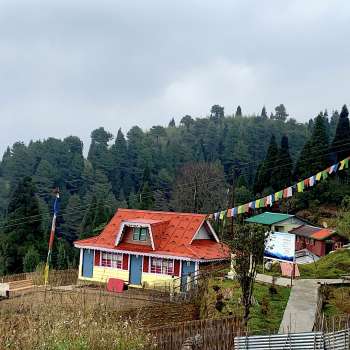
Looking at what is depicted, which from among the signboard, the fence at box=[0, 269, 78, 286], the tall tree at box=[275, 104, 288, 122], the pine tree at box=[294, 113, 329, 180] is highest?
the tall tree at box=[275, 104, 288, 122]

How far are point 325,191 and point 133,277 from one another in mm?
25701

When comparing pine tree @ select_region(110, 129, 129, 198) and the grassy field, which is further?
pine tree @ select_region(110, 129, 129, 198)

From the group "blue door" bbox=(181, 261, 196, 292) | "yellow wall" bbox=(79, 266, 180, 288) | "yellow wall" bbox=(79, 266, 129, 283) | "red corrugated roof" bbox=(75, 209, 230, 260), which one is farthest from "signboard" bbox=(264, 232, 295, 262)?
"yellow wall" bbox=(79, 266, 129, 283)

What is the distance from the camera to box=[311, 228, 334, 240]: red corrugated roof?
125 feet

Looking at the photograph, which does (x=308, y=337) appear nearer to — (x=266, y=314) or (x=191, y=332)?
(x=191, y=332)

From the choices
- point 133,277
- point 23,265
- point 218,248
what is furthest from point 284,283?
point 23,265

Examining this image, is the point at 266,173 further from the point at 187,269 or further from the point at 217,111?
the point at 217,111

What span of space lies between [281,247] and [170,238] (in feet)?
39.0

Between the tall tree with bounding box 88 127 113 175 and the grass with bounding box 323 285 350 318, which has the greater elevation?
the tall tree with bounding box 88 127 113 175

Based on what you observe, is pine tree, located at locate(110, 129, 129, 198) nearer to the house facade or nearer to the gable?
the house facade

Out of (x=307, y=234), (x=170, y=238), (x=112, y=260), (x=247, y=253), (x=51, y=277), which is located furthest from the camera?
(x=307, y=234)

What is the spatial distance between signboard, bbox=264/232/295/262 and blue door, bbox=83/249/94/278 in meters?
14.5

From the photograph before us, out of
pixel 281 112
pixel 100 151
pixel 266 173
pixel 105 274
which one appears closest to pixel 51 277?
pixel 105 274

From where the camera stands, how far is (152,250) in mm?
28812
